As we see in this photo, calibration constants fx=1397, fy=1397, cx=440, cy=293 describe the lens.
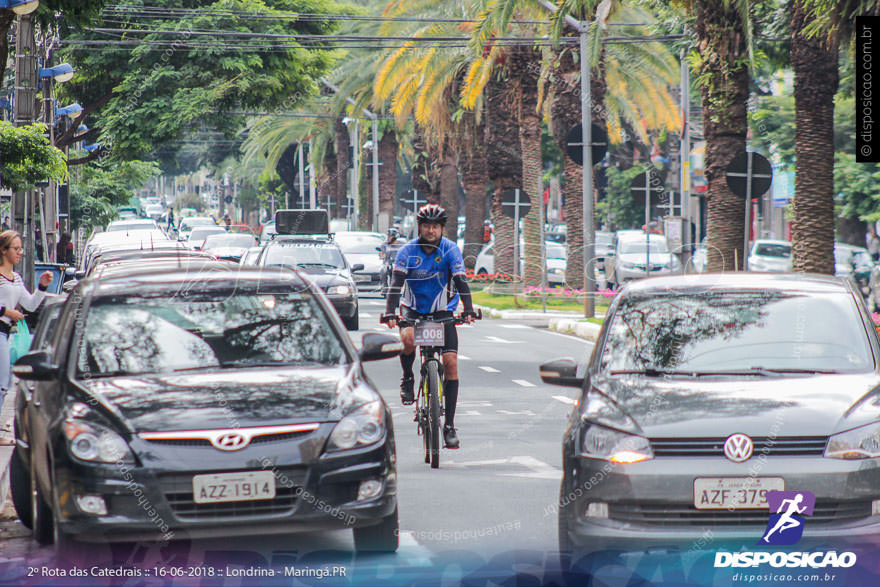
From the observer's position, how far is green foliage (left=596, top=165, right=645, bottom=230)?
220ft

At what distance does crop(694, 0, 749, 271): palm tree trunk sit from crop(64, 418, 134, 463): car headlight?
17006 millimetres

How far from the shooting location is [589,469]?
6.45 m

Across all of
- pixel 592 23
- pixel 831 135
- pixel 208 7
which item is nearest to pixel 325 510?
pixel 831 135

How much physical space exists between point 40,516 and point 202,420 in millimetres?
1485

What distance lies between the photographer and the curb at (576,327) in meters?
24.7

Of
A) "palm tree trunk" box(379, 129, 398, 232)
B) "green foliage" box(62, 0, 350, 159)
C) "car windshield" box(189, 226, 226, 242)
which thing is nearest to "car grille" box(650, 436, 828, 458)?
"green foliage" box(62, 0, 350, 159)

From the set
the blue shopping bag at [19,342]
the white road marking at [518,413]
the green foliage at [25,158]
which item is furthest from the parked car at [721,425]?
the green foliage at [25,158]

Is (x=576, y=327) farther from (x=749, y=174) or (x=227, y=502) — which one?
(x=227, y=502)

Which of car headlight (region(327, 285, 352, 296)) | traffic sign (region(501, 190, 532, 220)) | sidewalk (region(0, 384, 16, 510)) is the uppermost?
traffic sign (region(501, 190, 532, 220))

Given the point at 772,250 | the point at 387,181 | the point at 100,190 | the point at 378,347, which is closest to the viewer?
the point at 378,347

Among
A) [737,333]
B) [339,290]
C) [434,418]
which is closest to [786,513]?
[737,333]

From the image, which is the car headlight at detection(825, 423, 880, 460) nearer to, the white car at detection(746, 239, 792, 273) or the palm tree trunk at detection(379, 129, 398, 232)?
the white car at detection(746, 239, 792, 273)

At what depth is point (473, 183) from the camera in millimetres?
43406

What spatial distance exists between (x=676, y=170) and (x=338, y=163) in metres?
20.9
